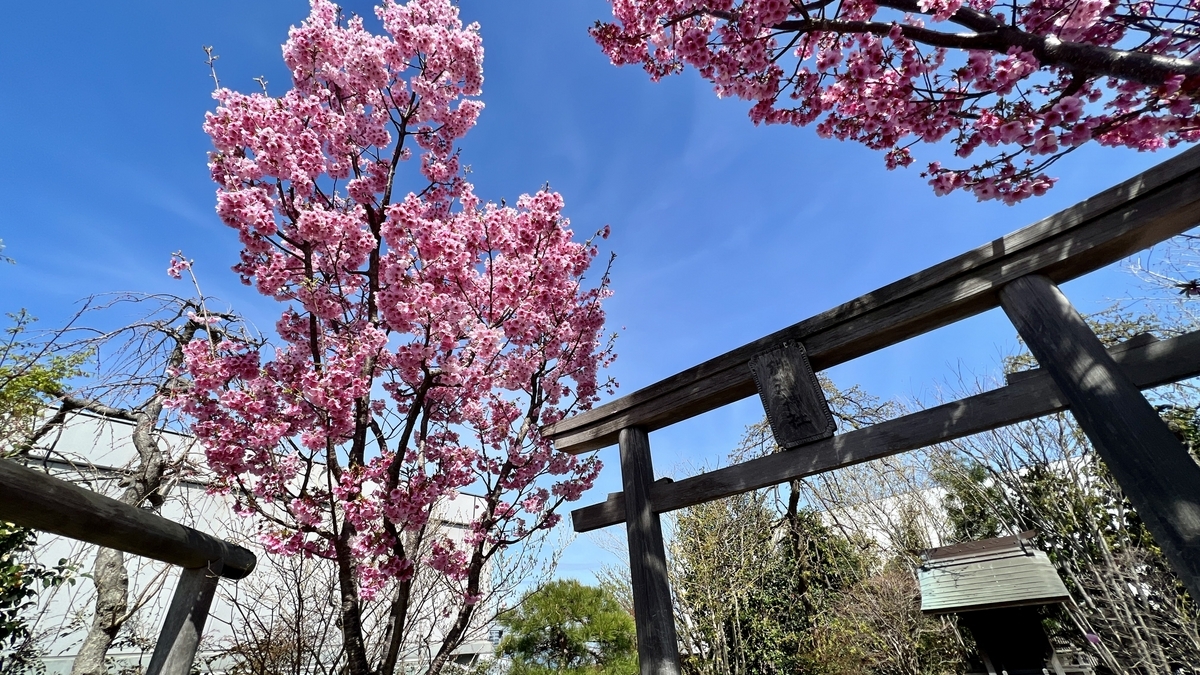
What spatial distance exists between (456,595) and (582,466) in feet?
4.41

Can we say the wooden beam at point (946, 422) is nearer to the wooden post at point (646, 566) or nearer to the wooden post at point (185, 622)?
the wooden post at point (646, 566)

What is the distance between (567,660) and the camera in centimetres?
727

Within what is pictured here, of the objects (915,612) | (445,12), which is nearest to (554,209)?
(445,12)

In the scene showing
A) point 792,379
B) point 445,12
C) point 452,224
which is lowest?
point 792,379

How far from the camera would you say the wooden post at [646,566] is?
221 cm

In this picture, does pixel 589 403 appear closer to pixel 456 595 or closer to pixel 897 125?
pixel 456 595

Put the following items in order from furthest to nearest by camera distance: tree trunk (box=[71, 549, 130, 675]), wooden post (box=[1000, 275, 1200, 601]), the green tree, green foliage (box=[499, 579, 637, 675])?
green foliage (box=[499, 579, 637, 675])
the green tree
tree trunk (box=[71, 549, 130, 675])
wooden post (box=[1000, 275, 1200, 601])

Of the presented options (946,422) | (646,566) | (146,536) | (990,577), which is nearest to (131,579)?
(146,536)

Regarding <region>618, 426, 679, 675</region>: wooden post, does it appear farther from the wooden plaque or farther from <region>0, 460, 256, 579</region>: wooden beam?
<region>0, 460, 256, 579</region>: wooden beam

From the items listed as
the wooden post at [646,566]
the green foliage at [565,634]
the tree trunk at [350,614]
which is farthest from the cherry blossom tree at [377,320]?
the green foliage at [565,634]

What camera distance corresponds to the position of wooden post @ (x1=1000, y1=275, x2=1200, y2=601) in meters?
1.39

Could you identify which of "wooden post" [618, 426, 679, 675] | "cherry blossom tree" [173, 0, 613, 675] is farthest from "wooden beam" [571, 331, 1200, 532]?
"cherry blossom tree" [173, 0, 613, 675]

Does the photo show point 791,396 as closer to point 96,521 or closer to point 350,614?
point 350,614

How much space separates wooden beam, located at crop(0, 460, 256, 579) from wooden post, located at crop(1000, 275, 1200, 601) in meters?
3.69
